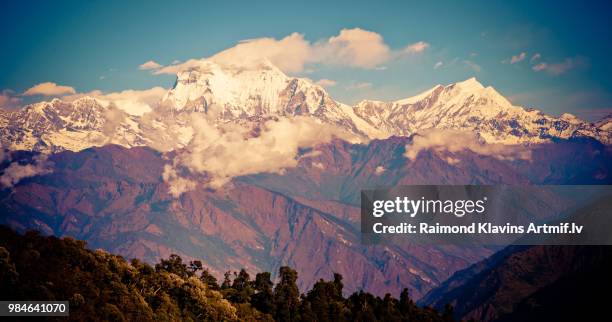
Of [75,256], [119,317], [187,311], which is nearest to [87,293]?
[119,317]

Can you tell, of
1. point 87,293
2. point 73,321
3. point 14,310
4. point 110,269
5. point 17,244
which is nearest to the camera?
point 14,310

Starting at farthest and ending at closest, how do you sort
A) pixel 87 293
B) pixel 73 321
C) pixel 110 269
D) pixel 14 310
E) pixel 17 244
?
1. pixel 110 269
2. pixel 17 244
3. pixel 87 293
4. pixel 73 321
5. pixel 14 310

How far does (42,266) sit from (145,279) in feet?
110

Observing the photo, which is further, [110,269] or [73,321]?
[110,269]

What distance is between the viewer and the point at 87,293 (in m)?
162

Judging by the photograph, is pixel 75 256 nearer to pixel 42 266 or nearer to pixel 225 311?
pixel 42 266

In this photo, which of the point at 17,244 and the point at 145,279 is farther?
the point at 145,279

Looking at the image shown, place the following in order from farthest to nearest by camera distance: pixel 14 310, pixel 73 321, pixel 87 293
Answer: pixel 87 293, pixel 73 321, pixel 14 310

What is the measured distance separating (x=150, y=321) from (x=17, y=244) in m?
38.6

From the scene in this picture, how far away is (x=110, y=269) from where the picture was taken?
188375 millimetres

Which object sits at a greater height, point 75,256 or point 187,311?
point 75,256

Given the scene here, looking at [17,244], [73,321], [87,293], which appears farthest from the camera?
[17,244]

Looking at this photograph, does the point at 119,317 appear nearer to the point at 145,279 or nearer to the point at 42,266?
the point at 42,266

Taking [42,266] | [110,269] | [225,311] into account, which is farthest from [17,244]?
[225,311]
